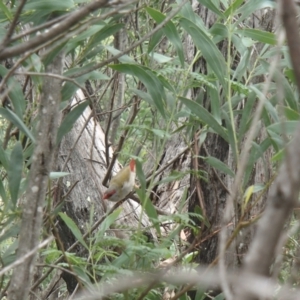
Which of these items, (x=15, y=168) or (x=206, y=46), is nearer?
(x=15, y=168)

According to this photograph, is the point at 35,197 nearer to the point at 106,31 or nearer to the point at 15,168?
the point at 15,168

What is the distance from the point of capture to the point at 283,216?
50 cm

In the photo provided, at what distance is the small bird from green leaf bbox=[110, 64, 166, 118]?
1.33ft

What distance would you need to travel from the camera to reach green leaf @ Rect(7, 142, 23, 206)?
Result: 5.56 feet

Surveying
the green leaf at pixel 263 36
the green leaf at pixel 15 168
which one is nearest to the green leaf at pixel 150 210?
the green leaf at pixel 15 168

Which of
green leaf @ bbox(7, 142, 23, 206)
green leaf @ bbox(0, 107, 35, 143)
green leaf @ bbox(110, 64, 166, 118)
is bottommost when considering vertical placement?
green leaf @ bbox(7, 142, 23, 206)

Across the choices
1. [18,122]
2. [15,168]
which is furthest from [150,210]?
[18,122]

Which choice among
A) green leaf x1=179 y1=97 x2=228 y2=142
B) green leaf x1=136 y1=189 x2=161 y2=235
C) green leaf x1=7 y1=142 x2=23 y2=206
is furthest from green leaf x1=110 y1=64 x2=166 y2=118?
green leaf x1=7 y1=142 x2=23 y2=206

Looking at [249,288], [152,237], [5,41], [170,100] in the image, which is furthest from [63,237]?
[249,288]

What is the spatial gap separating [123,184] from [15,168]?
0.68m

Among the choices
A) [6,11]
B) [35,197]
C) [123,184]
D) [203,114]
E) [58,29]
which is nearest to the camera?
[58,29]

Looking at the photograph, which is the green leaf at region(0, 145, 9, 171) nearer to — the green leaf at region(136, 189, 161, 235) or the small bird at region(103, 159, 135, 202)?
the green leaf at region(136, 189, 161, 235)

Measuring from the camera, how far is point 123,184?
233 cm

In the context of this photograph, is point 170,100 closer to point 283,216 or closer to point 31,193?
point 31,193
